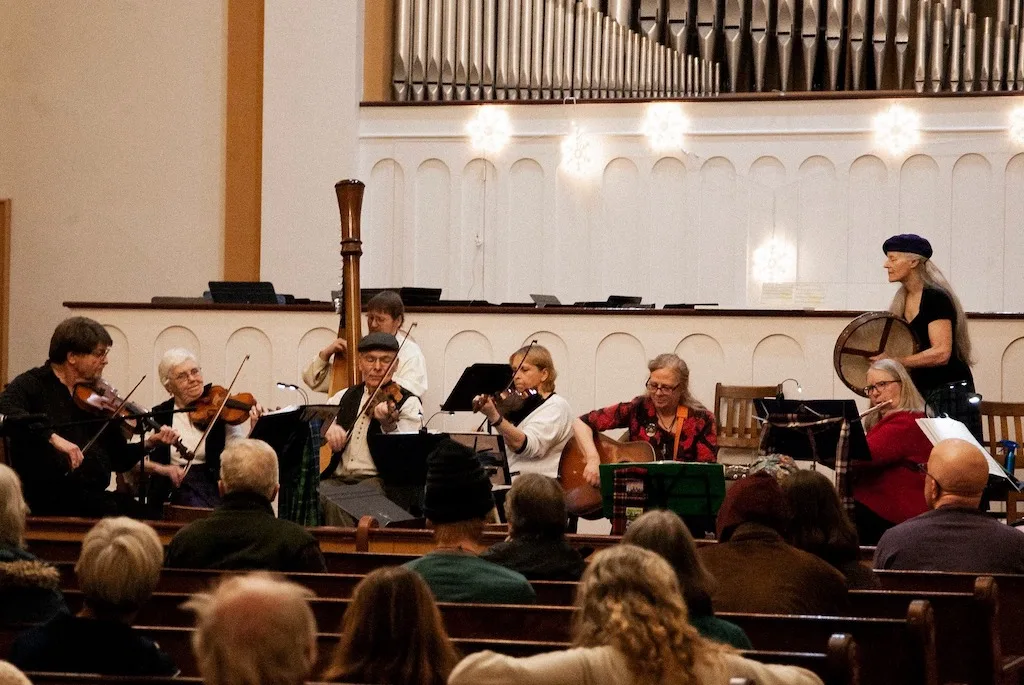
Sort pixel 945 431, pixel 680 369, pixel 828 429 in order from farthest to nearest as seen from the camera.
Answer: pixel 680 369 < pixel 828 429 < pixel 945 431

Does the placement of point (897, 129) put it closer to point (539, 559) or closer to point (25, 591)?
point (539, 559)

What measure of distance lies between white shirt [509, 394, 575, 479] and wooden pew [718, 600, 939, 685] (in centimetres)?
397

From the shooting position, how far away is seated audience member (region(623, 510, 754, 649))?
11.7 feet

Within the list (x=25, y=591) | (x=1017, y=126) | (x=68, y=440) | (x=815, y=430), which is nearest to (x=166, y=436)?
(x=68, y=440)

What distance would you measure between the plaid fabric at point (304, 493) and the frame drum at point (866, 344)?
2685 millimetres

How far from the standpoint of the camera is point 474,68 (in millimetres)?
10984

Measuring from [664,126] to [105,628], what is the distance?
755 centimetres

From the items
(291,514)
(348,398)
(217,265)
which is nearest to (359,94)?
(217,265)

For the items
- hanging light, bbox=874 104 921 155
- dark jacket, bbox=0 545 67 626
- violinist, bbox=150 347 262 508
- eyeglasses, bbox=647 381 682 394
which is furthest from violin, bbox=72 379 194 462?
hanging light, bbox=874 104 921 155

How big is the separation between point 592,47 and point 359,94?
1.65 meters

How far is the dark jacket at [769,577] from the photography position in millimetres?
4180

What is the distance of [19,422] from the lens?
6738 millimetres

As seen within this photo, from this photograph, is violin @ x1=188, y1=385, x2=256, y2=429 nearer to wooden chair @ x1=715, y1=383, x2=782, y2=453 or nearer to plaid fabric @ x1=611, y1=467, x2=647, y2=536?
plaid fabric @ x1=611, y1=467, x2=647, y2=536

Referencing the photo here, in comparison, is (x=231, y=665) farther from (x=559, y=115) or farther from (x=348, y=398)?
(x=559, y=115)
